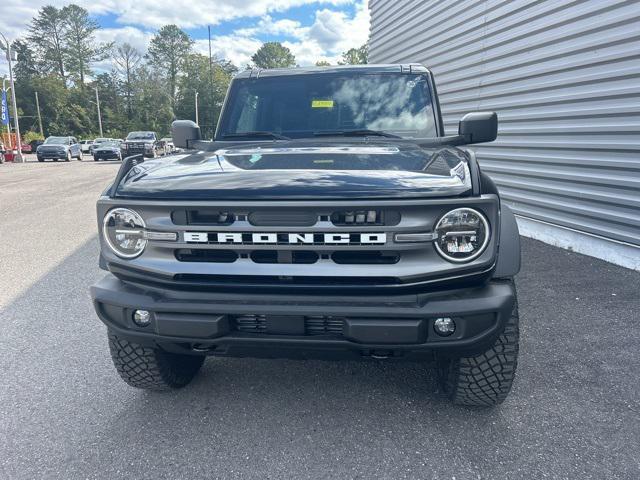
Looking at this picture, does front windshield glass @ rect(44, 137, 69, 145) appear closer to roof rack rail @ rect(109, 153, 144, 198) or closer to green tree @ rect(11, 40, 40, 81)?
roof rack rail @ rect(109, 153, 144, 198)

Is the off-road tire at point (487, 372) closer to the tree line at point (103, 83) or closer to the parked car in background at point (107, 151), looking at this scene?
the parked car in background at point (107, 151)

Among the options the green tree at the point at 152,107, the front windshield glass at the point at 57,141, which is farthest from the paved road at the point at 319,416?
the green tree at the point at 152,107

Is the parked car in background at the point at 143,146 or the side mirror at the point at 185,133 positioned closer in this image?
the side mirror at the point at 185,133

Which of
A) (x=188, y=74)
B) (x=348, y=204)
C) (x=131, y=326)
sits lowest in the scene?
(x=131, y=326)

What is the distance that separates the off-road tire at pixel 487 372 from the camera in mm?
2068

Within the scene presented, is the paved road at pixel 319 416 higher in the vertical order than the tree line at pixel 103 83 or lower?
lower

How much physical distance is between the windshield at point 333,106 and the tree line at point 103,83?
194 feet

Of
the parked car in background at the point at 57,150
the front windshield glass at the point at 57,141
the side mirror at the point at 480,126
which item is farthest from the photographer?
the front windshield glass at the point at 57,141

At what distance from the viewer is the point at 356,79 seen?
3.25 m

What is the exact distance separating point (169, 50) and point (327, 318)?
281 feet

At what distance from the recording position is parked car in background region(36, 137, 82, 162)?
26475mm

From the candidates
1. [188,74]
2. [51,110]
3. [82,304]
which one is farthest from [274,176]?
[188,74]

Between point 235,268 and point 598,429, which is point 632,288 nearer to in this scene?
point 598,429

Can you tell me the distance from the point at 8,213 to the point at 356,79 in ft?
26.5
